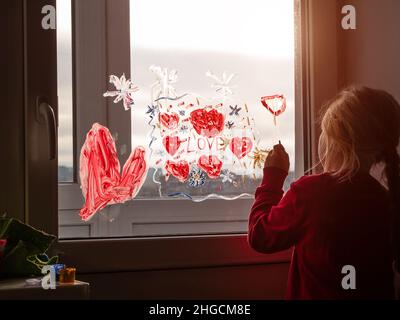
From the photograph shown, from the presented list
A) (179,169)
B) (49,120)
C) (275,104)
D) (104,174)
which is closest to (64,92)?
(49,120)

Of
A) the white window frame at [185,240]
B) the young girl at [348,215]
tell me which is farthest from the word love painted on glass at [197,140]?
the young girl at [348,215]

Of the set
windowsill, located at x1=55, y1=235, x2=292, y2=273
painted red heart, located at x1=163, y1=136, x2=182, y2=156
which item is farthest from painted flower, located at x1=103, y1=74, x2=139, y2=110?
windowsill, located at x1=55, y1=235, x2=292, y2=273

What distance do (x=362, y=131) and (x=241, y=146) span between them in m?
0.48

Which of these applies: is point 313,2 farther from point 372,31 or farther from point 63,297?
point 63,297

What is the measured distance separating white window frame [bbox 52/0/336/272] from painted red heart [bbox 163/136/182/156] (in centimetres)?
11

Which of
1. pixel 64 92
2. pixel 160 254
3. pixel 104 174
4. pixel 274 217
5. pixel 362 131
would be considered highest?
pixel 64 92

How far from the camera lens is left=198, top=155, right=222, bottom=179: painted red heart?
1.92 meters

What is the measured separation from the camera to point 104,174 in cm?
184

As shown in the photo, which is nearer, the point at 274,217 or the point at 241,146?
the point at 274,217

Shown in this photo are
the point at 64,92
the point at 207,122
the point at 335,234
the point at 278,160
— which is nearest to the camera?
the point at 335,234

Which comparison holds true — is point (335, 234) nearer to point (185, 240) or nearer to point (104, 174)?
point (185, 240)

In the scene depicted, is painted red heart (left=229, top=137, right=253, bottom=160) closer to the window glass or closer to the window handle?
the window glass

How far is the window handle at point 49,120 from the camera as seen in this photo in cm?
171

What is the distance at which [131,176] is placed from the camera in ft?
6.10
